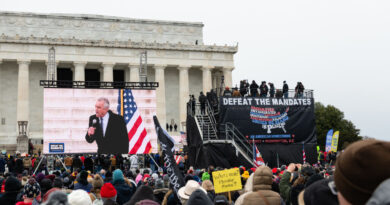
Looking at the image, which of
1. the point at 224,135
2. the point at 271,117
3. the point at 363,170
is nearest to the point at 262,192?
the point at 363,170

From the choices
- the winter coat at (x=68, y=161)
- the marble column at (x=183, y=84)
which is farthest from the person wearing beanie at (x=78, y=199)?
the marble column at (x=183, y=84)

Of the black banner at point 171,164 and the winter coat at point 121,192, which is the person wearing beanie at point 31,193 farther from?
the black banner at point 171,164

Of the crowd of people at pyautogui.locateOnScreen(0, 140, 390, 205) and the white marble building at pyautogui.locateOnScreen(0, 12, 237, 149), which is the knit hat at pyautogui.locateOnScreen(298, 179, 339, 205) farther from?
the white marble building at pyautogui.locateOnScreen(0, 12, 237, 149)

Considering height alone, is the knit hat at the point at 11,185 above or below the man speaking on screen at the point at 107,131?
below

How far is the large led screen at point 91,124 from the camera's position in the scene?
22516 millimetres

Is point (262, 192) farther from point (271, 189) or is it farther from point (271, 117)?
point (271, 117)

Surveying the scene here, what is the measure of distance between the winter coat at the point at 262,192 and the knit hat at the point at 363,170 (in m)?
3.09

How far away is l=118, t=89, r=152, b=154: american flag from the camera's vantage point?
22562mm

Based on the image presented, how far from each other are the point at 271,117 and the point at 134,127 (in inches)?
341

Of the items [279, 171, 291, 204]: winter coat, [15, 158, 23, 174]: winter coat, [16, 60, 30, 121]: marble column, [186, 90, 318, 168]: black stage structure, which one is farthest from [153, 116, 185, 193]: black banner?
[16, 60, 30, 121]: marble column

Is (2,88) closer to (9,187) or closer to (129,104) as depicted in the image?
(129,104)

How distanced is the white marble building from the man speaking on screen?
3654 cm

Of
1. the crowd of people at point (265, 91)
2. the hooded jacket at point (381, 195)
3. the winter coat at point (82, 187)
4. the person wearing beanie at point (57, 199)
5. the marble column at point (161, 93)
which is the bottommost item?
the winter coat at point (82, 187)

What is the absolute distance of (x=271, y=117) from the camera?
90.2ft
